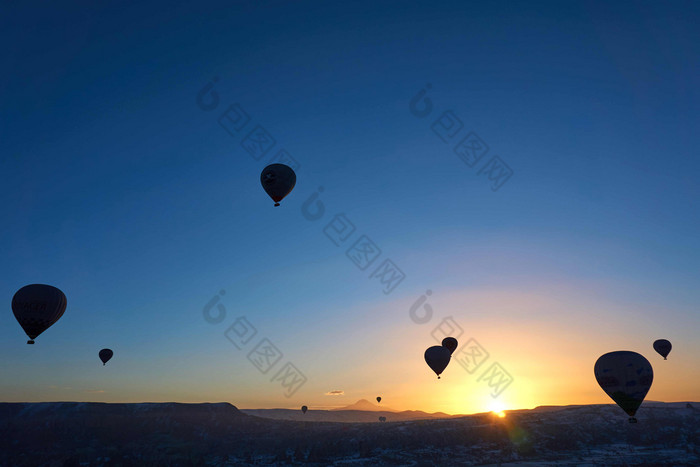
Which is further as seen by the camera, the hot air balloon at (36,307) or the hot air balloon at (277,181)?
the hot air balloon at (277,181)

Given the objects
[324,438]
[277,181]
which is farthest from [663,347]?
[277,181]

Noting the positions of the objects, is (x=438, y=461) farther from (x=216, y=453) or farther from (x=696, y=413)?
(x=696, y=413)

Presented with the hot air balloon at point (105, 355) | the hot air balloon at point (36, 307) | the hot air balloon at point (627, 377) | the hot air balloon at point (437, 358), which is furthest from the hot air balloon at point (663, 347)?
the hot air balloon at point (105, 355)

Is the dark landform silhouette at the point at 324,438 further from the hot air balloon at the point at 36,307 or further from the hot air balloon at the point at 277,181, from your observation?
the hot air balloon at the point at 277,181

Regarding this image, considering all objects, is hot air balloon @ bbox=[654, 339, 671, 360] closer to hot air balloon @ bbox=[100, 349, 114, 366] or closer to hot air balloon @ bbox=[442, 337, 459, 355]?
hot air balloon @ bbox=[442, 337, 459, 355]

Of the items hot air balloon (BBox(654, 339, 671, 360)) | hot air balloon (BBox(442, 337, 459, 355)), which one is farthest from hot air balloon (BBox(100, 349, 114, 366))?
hot air balloon (BBox(654, 339, 671, 360))

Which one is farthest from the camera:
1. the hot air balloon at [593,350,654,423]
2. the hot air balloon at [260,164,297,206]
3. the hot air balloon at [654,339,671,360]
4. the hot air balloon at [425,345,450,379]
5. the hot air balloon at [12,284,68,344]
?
the hot air balloon at [654,339,671,360]
